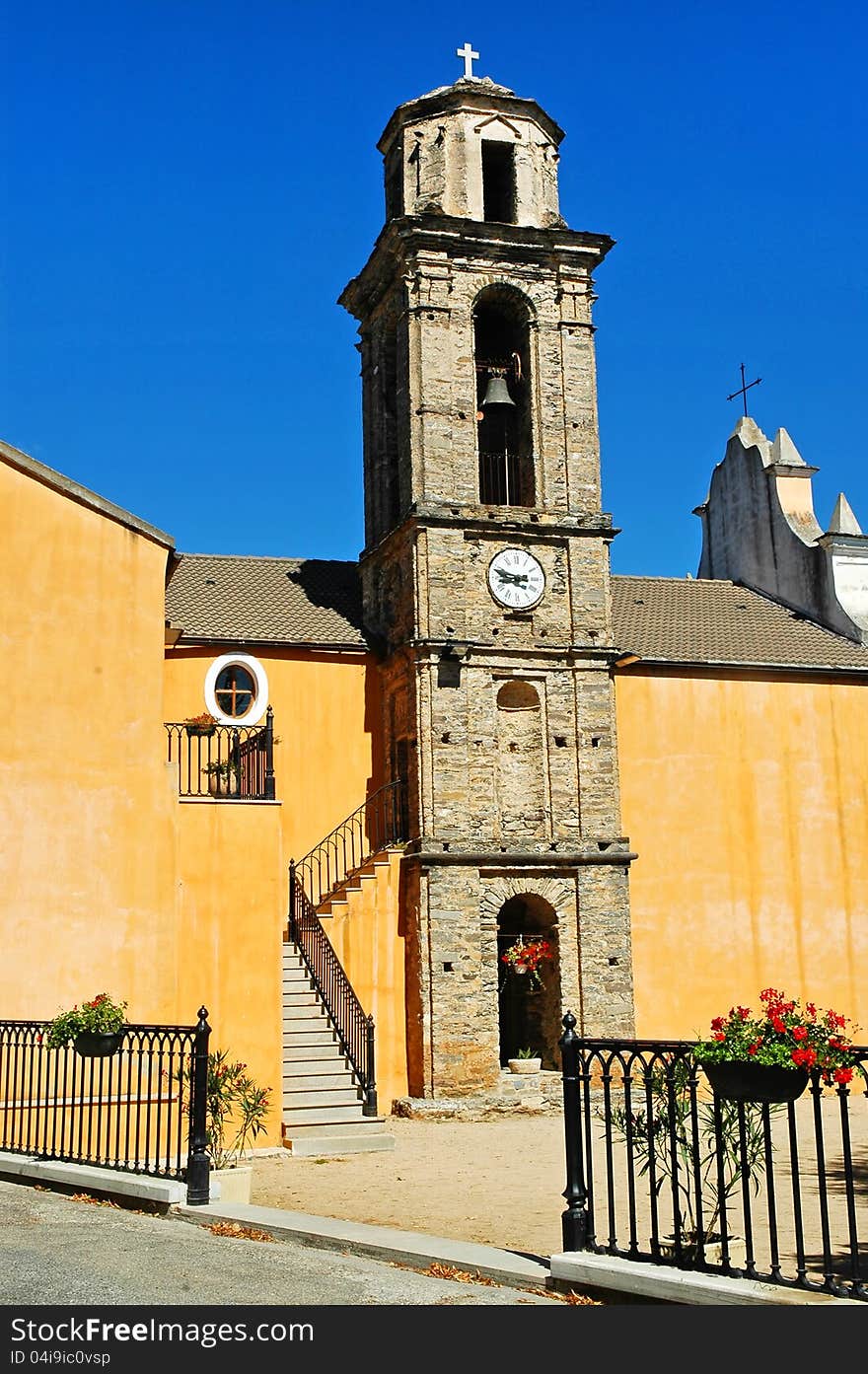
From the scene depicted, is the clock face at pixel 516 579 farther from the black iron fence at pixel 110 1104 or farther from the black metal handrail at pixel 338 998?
the black iron fence at pixel 110 1104

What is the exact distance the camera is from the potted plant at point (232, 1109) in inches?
576

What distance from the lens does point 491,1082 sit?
20891 millimetres

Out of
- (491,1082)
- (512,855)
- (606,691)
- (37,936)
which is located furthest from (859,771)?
(37,936)

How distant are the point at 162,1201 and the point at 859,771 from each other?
1819 centimetres

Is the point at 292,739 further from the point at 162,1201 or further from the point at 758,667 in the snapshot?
the point at 162,1201

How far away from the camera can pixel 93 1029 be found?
1194 cm

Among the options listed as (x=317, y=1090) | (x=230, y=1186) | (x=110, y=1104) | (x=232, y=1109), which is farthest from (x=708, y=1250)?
(x=317, y=1090)

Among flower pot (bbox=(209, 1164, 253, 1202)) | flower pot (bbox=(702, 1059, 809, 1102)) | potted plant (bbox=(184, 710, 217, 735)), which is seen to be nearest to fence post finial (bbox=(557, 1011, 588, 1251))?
flower pot (bbox=(702, 1059, 809, 1102))

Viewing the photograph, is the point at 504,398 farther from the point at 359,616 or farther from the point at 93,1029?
the point at 93,1029

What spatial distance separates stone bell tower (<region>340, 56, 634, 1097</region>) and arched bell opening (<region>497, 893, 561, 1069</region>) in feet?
0.14

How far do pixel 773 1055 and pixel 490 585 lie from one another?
53.1 feet

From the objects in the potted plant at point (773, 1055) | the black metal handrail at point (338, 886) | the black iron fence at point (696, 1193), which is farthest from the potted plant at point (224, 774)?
the potted plant at point (773, 1055)

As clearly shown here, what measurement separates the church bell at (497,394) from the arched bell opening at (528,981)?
335 inches

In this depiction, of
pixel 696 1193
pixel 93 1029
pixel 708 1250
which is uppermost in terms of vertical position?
pixel 93 1029
